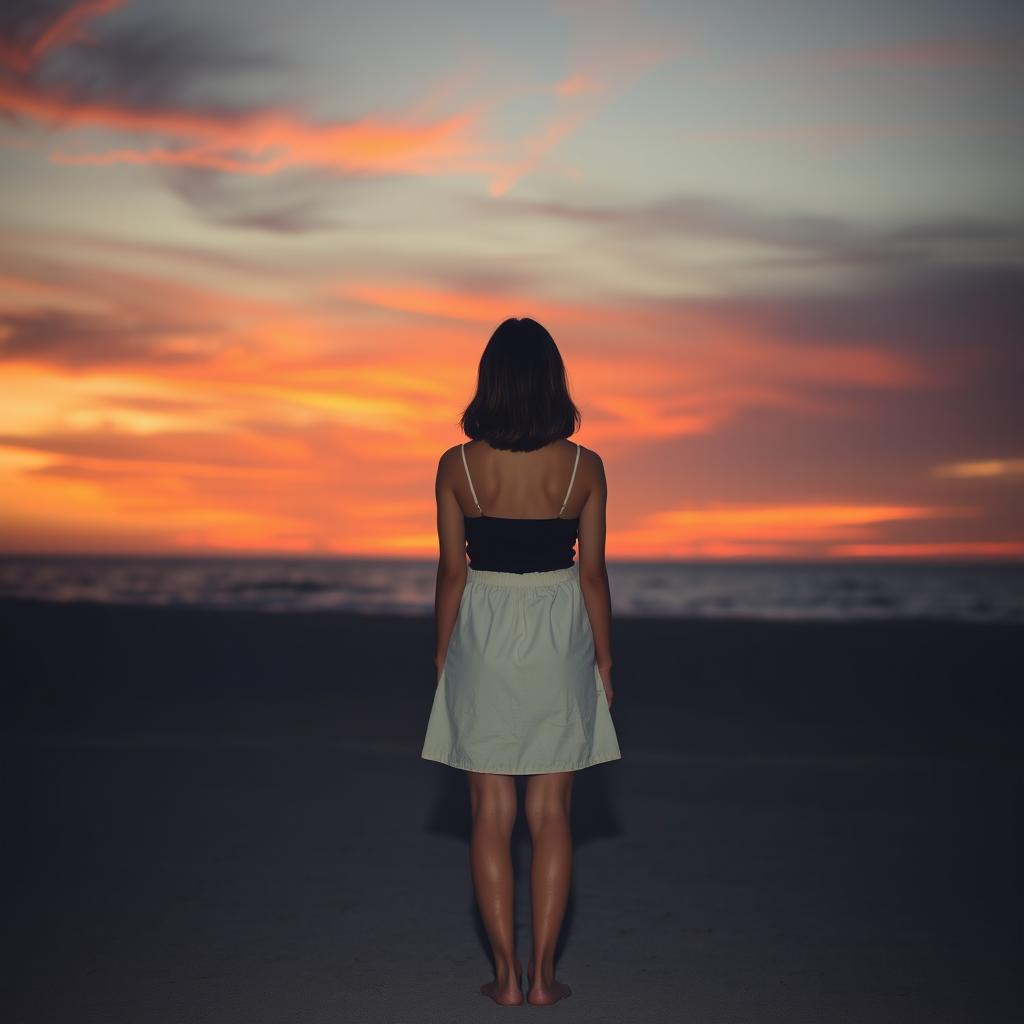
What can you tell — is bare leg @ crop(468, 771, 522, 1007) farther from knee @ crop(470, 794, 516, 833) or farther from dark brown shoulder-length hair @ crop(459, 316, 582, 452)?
dark brown shoulder-length hair @ crop(459, 316, 582, 452)

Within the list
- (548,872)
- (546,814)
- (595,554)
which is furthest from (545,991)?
(595,554)

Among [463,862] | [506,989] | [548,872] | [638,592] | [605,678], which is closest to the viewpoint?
[506,989]

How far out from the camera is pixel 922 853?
18.2 ft

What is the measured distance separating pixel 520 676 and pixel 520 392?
3.17ft

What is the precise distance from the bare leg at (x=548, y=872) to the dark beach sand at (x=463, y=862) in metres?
0.13

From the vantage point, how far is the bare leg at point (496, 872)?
145 inches

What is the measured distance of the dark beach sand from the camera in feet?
12.4

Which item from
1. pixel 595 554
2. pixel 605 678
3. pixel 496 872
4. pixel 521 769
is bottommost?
pixel 496 872

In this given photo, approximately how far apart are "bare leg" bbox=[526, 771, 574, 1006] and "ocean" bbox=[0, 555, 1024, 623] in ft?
71.9

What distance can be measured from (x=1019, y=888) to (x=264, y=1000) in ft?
11.0

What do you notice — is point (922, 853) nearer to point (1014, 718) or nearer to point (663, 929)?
point (663, 929)

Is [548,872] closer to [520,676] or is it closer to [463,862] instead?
[520,676]

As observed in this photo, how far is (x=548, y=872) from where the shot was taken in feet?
12.4

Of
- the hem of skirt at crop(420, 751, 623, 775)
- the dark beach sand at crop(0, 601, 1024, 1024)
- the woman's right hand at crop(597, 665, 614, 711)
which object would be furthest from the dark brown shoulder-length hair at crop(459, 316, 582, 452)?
the dark beach sand at crop(0, 601, 1024, 1024)
